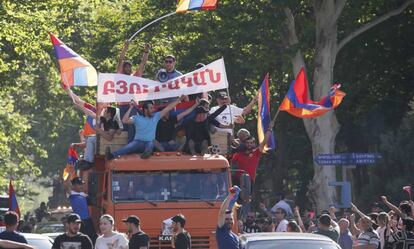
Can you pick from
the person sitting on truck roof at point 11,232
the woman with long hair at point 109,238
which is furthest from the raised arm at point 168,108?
the person sitting on truck roof at point 11,232

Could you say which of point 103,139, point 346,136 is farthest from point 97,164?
point 346,136

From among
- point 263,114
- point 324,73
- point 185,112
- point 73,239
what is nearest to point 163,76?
point 185,112

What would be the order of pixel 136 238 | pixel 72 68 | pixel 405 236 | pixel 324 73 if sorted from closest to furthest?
pixel 136 238
pixel 405 236
pixel 72 68
pixel 324 73

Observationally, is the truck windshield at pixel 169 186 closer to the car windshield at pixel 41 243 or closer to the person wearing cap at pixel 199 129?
the person wearing cap at pixel 199 129

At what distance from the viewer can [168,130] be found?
2130cm

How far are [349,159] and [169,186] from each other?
9.61m

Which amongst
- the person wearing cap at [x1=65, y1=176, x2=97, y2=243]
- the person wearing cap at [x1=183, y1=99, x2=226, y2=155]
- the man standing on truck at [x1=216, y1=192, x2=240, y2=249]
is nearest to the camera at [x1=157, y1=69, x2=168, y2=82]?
the person wearing cap at [x1=183, y1=99, x2=226, y2=155]

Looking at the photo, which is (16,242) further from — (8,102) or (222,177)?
(8,102)

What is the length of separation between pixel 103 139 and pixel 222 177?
2.26 meters

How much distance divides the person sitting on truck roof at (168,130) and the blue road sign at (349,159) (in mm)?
7781

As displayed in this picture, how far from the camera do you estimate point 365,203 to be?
4497 cm

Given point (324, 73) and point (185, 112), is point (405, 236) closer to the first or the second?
point (185, 112)

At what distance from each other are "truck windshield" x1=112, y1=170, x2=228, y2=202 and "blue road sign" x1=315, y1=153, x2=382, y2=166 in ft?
28.8

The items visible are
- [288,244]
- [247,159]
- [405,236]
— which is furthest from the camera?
[247,159]
